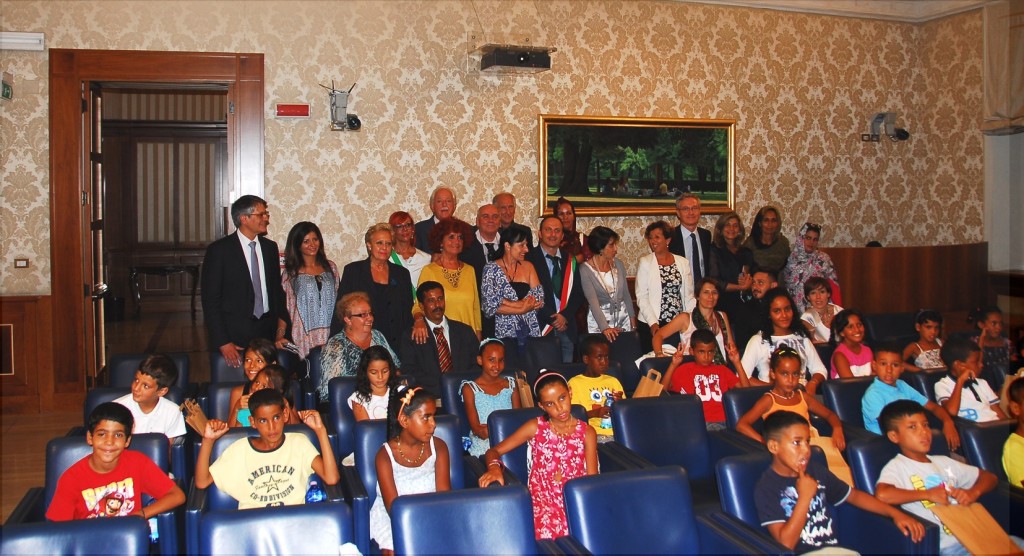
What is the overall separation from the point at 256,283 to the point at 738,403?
320 centimetres

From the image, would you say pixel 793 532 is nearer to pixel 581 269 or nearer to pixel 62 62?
pixel 581 269

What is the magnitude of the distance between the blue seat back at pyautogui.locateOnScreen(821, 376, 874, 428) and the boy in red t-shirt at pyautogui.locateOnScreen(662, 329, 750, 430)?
0.59 m

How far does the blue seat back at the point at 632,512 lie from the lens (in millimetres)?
3174

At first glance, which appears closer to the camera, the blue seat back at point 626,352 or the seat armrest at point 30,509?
the seat armrest at point 30,509

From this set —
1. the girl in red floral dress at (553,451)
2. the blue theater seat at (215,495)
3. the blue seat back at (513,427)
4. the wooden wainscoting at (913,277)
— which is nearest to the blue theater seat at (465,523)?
the blue theater seat at (215,495)

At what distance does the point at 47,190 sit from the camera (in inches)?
281

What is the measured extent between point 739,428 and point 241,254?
10.9 ft

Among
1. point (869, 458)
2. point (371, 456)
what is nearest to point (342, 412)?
point (371, 456)

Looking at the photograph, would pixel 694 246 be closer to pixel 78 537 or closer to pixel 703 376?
pixel 703 376

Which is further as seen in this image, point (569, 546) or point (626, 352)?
point (626, 352)

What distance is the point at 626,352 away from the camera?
233 inches

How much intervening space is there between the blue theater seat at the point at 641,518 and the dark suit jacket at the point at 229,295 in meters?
3.27

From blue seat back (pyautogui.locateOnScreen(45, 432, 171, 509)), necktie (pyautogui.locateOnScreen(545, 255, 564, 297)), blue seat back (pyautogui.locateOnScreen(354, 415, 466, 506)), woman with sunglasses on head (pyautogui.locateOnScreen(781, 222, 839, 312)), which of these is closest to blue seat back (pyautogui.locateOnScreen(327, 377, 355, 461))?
blue seat back (pyautogui.locateOnScreen(354, 415, 466, 506))

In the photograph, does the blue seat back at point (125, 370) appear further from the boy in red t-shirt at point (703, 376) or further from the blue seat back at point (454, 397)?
the boy in red t-shirt at point (703, 376)
